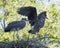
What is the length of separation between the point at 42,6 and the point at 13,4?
0.97m

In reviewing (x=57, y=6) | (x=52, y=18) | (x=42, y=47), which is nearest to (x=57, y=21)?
(x=52, y=18)

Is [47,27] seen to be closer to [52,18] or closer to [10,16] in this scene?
[52,18]

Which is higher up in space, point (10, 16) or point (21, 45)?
point (21, 45)

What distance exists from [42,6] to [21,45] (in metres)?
5.76

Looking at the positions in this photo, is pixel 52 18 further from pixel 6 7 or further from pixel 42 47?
pixel 42 47

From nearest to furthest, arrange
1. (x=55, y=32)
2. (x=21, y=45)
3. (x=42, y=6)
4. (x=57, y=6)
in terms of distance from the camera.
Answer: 1. (x=21, y=45)
2. (x=55, y=32)
3. (x=42, y=6)
4. (x=57, y=6)

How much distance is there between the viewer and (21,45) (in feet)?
11.0

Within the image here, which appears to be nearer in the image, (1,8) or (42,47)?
(42,47)

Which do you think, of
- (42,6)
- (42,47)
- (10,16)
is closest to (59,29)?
(42,6)

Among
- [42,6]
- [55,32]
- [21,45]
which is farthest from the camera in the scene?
[42,6]

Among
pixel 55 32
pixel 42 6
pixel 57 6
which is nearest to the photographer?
pixel 55 32

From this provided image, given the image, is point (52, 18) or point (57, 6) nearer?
point (52, 18)

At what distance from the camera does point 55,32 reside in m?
8.46

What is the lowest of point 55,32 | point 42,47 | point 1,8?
point 55,32
